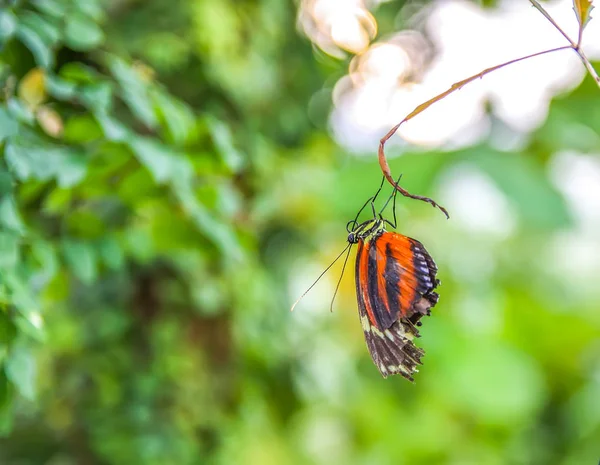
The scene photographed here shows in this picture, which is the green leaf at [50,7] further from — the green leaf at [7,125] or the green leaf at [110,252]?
the green leaf at [110,252]

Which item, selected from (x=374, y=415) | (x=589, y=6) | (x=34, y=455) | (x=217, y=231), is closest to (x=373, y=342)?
(x=589, y=6)

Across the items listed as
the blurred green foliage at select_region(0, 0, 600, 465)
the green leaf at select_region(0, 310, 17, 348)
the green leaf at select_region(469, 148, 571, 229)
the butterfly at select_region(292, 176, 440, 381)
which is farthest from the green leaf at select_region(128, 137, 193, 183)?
the green leaf at select_region(469, 148, 571, 229)

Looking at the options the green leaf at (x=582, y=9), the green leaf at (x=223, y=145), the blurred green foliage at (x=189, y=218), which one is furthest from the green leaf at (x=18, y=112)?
the green leaf at (x=582, y=9)

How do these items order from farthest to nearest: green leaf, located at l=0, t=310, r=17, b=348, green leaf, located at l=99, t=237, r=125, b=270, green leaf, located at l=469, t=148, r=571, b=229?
green leaf, located at l=469, t=148, r=571, b=229 < green leaf, located at l=99, t=237, r=125, b=270 < green leaf, located at l=0, t=310, r=17, b=348

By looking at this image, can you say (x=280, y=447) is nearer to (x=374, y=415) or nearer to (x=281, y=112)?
(x=374, y=415)

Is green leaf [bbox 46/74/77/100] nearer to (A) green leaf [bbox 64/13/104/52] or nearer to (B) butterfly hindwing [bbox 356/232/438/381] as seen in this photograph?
(A) green leaf [bbox 64/13/104/52]

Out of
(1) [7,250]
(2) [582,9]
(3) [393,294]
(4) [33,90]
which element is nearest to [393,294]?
(3) [393,294]
